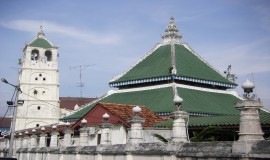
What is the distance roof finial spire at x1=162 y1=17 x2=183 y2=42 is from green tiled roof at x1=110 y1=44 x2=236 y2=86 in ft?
2.26

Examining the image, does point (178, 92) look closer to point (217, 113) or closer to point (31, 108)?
point (217, 113)

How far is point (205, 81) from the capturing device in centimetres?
2972

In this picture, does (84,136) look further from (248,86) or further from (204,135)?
(248,86)

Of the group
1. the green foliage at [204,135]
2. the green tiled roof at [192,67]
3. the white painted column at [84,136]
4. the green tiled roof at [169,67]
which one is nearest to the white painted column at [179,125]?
the green foliage at [204,135]

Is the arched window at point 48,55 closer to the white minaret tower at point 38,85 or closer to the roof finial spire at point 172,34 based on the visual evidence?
the white minaret tower at point 38,85

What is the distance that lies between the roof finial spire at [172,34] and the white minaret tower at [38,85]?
2960 centimetres

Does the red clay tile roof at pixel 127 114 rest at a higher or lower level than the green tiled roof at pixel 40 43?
lower

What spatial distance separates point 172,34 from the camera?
34.0 m

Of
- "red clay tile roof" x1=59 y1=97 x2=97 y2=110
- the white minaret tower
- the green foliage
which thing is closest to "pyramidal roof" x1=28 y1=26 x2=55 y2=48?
the white minaret tower

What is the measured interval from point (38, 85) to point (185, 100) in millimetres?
38994

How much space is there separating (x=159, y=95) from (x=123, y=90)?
477 centimetres

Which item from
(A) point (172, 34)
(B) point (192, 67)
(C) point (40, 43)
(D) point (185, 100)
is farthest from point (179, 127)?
(C) point (40, 43)

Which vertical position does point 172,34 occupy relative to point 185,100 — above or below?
above

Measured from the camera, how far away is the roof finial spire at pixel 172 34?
34000 mm
